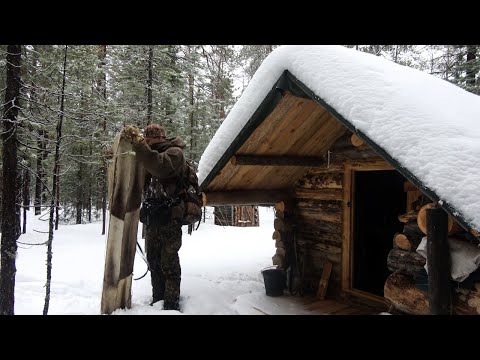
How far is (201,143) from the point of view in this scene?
1672cm

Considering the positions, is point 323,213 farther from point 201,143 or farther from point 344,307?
point 201,143

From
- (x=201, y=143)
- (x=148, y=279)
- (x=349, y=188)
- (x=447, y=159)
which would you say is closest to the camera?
(x=447, y=159)

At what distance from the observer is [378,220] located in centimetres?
749

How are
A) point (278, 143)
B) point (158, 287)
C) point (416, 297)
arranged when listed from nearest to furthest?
point (416, 297)
point (158, 287)
point (278, 143)

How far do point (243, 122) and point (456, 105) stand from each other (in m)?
2.68

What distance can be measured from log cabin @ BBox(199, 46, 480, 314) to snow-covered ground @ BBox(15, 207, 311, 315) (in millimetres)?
1129

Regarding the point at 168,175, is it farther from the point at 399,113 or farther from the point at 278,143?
the point at 399,113

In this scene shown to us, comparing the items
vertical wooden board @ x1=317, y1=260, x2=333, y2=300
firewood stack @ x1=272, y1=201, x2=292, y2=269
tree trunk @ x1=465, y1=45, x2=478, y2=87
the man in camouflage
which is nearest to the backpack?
the man in camouflage

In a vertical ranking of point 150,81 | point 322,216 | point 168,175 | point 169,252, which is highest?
point 150,81

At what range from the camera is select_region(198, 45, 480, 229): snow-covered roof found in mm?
2768

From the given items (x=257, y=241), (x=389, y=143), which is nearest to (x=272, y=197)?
(x=389, y=143)

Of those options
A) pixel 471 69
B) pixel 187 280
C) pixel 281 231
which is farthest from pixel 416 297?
pixel 471 69

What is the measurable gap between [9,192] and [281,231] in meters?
4.87

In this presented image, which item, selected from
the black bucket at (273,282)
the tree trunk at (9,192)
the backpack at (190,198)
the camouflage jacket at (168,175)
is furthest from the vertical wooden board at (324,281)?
the tree trunk at (9,192)
